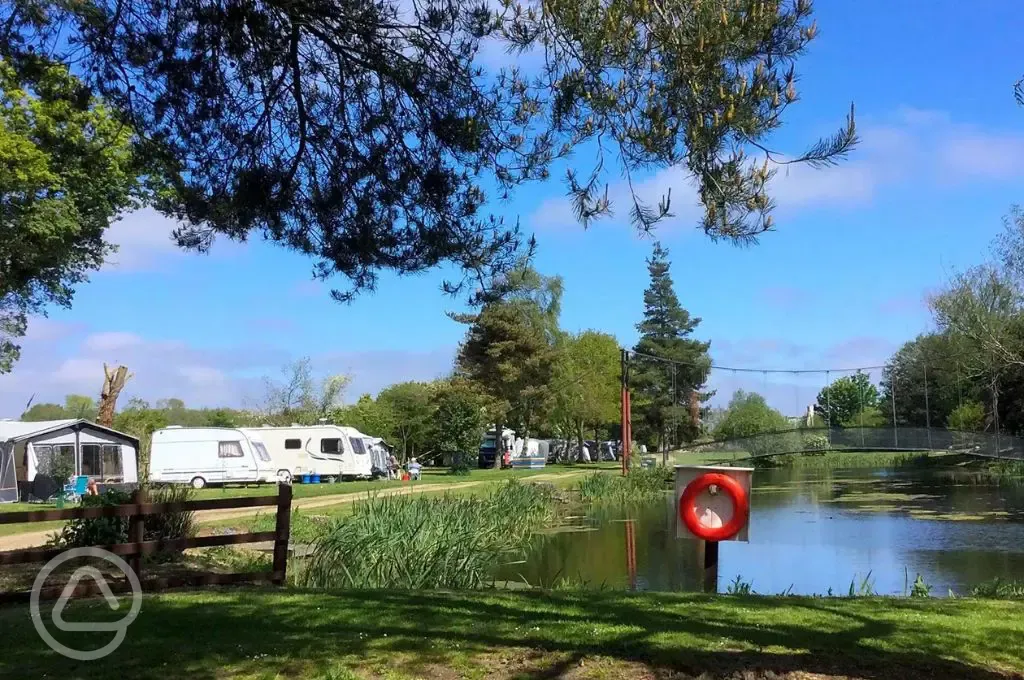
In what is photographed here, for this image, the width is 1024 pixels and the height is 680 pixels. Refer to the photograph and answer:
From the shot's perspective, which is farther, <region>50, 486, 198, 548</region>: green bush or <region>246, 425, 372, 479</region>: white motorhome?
<region>246, 425, 372, 479</region>: white motorhome

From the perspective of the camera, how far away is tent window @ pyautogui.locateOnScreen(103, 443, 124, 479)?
21750 millimetres

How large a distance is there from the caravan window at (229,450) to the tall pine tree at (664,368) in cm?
2949

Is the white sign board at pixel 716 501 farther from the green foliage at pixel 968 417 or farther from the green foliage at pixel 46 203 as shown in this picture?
the green foliage at pixel 968 417

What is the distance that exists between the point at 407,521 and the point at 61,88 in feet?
19.3

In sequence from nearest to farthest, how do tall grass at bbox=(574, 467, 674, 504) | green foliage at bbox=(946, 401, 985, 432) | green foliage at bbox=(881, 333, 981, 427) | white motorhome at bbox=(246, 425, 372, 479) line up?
tall grass at bbox=(574, 467, 674, 504)
white motorhome at bbox=(246, 425, 372, 479)
green foliage at bbox=(881, 333, 981, 427)
green foliage at bbox=(946, 401, 985, 432)

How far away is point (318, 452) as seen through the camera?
28406mm

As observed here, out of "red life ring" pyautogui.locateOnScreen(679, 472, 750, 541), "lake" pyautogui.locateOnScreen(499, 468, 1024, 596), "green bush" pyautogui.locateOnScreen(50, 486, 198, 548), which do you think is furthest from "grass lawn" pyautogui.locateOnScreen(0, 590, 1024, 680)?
"lake" pyautogui.locateOnScreen(499, 468, 1024, 596)

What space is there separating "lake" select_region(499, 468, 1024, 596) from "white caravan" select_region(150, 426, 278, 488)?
1036 centimetres

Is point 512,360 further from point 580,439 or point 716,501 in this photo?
point 716,501

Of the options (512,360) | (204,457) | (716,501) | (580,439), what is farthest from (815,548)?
(580,439)

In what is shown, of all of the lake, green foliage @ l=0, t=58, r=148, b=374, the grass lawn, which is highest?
green foliage @ l=0, t=58, r=148, b=374

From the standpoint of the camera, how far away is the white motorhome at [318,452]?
2833 cm

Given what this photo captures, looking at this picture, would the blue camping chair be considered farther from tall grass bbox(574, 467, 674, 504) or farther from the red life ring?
the red life ring

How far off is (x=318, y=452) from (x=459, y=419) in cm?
1003
